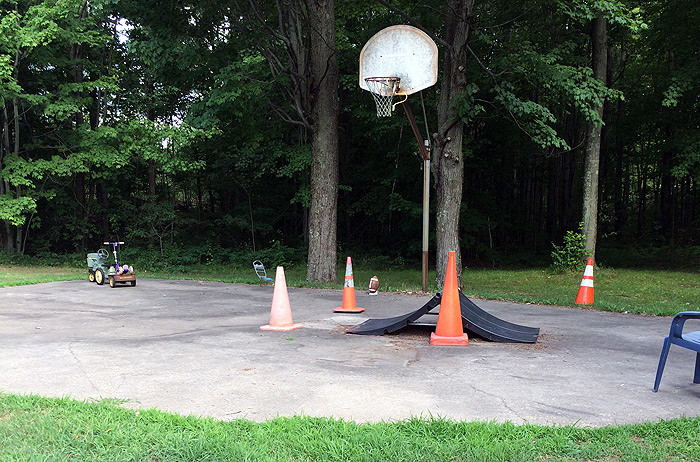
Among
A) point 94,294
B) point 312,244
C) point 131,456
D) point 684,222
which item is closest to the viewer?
point 131,456

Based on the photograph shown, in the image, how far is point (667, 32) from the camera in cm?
2064

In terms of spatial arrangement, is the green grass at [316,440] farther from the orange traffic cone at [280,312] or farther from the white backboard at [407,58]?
the white backboard at [407,58]

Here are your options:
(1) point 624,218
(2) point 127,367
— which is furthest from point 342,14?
(1) point 624,218

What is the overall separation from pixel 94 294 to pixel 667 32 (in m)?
21.6

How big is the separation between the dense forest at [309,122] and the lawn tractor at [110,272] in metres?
4.55

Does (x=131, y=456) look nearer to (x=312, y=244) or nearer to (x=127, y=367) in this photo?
(x=127, y=367)

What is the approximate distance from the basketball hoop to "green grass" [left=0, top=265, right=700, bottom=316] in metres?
4.13

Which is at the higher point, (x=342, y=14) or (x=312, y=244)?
(x=342, y=14)

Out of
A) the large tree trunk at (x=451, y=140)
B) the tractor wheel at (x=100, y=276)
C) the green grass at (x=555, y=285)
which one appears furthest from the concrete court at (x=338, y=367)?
the large tree trunk at (x=451, y=140)

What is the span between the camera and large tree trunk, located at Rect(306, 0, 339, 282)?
568 inches

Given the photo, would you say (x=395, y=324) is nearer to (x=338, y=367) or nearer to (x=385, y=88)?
(x=338, y=367)

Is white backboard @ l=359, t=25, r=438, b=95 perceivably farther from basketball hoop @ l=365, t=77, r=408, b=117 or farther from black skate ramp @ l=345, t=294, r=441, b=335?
black skate ramp @ l=345, t=294, r=441, b=335

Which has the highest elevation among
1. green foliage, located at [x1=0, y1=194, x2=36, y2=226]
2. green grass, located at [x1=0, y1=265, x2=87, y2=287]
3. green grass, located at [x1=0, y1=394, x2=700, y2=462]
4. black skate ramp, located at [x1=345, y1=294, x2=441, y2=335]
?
green foliage, located at [x1=0, y1=194, x2=36, y2=226]

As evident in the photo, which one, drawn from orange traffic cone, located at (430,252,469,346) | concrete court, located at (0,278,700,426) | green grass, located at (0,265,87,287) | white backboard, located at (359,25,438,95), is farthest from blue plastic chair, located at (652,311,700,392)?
green grass, located at (0,265,87,287)
